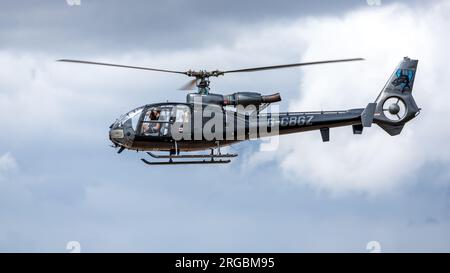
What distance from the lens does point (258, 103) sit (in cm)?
5109

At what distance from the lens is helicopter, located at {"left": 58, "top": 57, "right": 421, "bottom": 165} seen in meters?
51.0

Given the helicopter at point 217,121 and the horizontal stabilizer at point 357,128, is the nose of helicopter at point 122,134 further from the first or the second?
the horizontal stabilizer at point 357,128

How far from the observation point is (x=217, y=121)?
5134cm

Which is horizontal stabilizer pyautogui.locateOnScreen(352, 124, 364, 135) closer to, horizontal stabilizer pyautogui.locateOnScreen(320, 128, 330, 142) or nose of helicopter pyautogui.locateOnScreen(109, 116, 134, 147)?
horizontal stabilizer pyautogui.locateOnScreen(320, 128, 330, 142)

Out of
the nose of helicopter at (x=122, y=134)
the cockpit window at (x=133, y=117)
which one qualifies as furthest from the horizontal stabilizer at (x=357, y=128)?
the nose of helicopter at (x=122, y=134)

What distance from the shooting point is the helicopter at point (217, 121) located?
51031mm

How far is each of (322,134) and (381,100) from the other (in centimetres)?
306

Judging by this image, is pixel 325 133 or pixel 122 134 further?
pixel 122 134

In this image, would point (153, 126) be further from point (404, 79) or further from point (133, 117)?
point (404, 79)

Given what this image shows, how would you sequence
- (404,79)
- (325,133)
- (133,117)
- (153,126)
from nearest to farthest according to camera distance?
(325,133) → (153,126) → (133,117) → (404,79)

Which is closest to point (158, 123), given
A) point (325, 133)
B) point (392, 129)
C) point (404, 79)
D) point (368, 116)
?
point (325, 133)

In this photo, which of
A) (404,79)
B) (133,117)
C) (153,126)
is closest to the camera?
(153,126)
